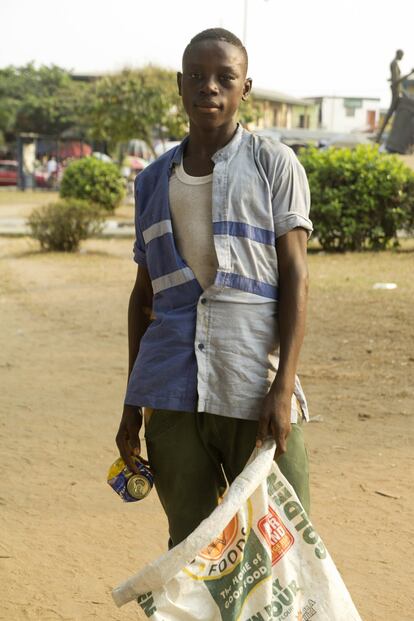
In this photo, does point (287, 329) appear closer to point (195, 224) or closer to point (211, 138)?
point (195, 224)

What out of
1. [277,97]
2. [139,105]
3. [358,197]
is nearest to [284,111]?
[277,97]

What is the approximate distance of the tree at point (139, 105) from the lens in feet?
89.0

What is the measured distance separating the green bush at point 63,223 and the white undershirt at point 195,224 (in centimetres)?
1139

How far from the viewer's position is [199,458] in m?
2.42

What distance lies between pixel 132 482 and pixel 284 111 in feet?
232

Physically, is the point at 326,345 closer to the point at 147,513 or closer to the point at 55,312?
the point at 55,312

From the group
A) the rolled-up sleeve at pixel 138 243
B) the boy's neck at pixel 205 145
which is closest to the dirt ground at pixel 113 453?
the rolled-up sleeve at pixel 138 243

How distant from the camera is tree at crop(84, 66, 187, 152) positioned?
27.1 metres

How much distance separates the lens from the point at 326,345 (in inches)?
300

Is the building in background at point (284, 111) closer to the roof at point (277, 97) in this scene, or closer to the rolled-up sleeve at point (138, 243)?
the roof at point (277, 97)

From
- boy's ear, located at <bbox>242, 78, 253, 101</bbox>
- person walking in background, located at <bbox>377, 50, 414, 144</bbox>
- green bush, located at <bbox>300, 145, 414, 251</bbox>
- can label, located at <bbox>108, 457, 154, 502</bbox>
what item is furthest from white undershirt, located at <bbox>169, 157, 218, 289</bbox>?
person walking in background, located at <bbox>377, 50, 414, 144</bbox>

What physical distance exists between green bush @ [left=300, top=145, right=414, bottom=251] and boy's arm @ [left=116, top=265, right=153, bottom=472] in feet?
35.9

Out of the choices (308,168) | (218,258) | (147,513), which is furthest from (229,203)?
(308,168)

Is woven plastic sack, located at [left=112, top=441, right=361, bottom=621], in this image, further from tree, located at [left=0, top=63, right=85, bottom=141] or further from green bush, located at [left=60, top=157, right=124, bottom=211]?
tree, located at [left=0, top=63, right=85, bottom=141]
